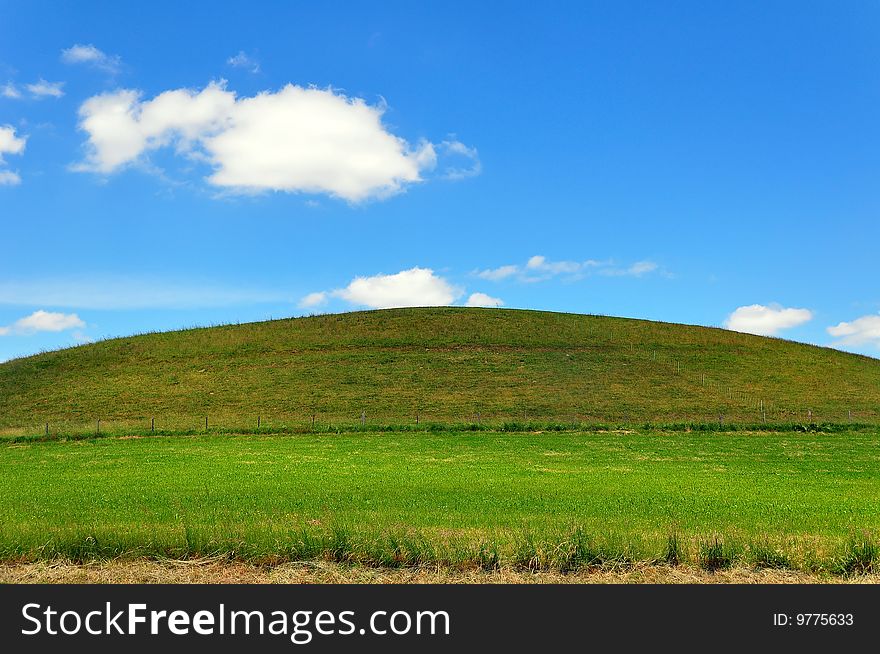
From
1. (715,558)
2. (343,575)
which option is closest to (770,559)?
(715,558)

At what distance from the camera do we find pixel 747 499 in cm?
1770

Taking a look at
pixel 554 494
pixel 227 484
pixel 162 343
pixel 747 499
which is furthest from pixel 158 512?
pixel 162 343

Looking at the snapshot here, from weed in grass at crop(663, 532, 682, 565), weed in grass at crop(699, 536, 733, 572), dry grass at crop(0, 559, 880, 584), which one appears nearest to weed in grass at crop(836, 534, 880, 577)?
dry grass at crop(0, 559, 880, 584)

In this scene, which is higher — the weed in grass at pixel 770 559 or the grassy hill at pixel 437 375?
the grassy hill at pixel 437 375

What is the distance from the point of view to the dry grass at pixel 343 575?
26.7 ft

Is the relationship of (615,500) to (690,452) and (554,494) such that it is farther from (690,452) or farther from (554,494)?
(690,452)

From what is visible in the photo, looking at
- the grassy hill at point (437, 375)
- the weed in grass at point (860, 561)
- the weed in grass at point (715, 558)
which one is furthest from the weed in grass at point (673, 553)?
the grassy hill at point (437, 375)

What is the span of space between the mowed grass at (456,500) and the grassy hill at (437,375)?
13.7m

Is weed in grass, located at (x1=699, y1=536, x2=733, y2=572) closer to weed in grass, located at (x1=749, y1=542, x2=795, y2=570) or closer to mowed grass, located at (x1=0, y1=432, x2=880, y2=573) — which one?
mowed grass, located at (x1=0, y1=432, x2=880, y2=573)

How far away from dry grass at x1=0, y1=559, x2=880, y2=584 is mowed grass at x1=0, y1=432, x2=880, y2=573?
0.86 feet

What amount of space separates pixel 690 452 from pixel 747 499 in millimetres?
16486

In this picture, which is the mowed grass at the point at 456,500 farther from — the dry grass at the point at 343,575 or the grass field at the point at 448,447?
the dry grass at the point at 343,575

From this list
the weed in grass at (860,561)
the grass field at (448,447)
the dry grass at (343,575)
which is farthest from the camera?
the grass field at (448,447)

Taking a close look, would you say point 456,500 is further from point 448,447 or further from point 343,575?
point 448,447
